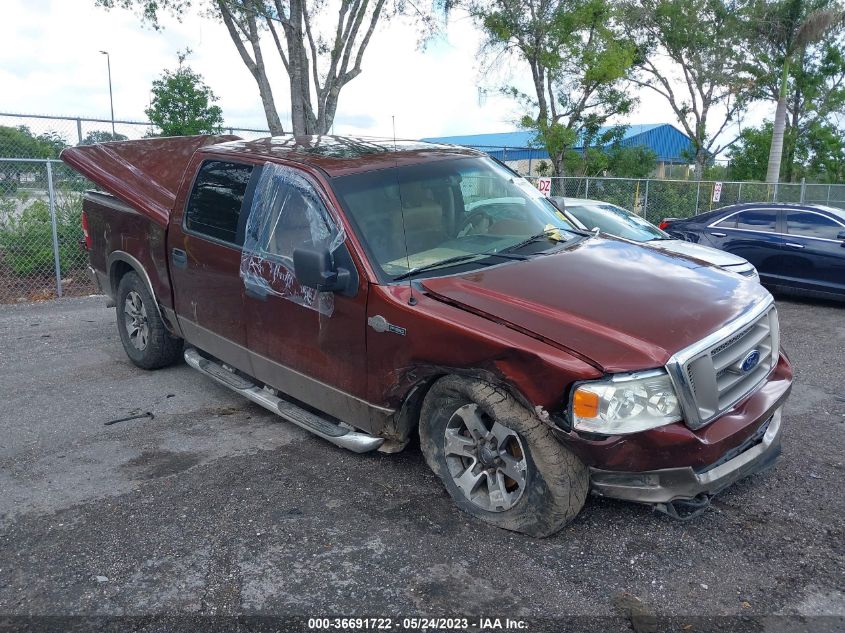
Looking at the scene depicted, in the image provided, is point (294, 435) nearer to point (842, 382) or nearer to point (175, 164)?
point (175, 164)

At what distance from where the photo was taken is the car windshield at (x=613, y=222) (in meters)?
8.55

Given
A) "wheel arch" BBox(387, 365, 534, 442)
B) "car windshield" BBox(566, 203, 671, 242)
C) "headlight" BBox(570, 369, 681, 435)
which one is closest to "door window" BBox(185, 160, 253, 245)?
"wheel arch" BBox(387, 365, 534, 442)

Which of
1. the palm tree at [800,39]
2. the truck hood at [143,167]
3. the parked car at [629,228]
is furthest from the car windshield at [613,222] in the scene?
the palm tree at [800,39]

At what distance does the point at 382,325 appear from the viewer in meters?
3.66

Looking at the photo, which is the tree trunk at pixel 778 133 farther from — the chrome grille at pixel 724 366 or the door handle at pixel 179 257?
the door handle at pixel 179 257

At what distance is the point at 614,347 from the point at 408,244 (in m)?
1.42

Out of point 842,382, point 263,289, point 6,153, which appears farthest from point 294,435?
point 6,153

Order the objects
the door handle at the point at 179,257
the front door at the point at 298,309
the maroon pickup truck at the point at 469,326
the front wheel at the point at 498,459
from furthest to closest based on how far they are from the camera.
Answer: the door handle at the point at 179,257 < the front door at the point at 298,309 < the front wheel at the point at 498,459 < the maroon pickup truck at the point at 469,326

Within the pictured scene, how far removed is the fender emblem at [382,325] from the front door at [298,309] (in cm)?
7

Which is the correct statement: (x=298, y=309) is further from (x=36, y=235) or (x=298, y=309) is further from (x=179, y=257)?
(x=36, y=235)

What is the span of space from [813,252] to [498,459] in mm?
8561

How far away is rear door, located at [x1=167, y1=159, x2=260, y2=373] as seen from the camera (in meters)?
4.62

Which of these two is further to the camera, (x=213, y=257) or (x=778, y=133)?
(x=778, y=133)

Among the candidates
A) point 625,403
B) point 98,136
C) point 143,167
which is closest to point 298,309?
point 625,403
